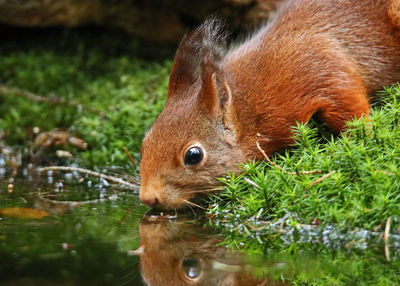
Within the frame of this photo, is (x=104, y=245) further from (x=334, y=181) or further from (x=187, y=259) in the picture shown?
(x=334, y=181)

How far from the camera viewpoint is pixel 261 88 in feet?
15.7

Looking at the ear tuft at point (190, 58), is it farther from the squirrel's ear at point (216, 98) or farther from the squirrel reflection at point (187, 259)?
the squirrel reflection at point (187, 259)

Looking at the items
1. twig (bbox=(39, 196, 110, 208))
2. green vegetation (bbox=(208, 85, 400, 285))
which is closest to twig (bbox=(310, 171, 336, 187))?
green vegetation (bbox=(208, 85, 400, 285))

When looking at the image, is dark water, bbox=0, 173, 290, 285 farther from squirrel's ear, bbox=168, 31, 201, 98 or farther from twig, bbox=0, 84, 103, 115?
twig, bbox=0, 84, 103, 115

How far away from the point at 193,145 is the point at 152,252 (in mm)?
1186

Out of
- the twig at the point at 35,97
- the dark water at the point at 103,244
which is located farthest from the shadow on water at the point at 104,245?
the twig at the point at 35,97

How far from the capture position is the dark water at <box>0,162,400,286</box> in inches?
119

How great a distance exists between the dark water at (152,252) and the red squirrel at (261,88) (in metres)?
0.42

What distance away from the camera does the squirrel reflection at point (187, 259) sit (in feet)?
9.94

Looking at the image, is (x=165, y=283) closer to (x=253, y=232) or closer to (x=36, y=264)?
(x=36, y=264)

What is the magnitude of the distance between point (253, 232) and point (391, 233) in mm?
925

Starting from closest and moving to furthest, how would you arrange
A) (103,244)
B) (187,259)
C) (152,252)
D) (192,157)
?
(187,259) < (152,252) < (103,244) < (192,157)

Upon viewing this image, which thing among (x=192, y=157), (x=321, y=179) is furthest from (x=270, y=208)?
(x=192, y=157)

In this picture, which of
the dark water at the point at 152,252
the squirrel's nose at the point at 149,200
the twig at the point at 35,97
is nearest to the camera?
the dark water at the point at 152,252
